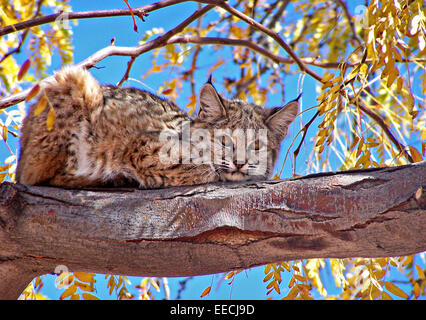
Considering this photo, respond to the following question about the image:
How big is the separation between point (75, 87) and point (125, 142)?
1.89 ft

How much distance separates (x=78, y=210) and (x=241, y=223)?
39.4 inches

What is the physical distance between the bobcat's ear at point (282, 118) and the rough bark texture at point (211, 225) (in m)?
1.40

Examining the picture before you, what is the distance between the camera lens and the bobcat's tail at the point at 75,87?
3615 millimetres

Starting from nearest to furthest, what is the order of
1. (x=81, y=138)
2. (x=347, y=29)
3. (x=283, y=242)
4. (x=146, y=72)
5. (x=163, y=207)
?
(x=283, y=242) → (x=163, y=207) → (x=81, y=138) → (x=146, y=72) → (x=347, y=29)

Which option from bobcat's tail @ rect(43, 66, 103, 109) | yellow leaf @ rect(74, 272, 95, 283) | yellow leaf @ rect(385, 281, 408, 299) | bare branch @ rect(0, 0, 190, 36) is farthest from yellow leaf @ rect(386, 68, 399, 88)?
yellow leaf @ rect(74, 272, 95, 283)

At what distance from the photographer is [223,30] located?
6887 mm

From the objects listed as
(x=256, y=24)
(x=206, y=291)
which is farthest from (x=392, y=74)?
(x=206, y=291)

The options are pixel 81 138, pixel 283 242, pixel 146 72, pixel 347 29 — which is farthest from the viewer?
pixel 347 29

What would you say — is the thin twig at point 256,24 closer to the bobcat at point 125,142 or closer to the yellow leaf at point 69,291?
the bobcat at point 125,142

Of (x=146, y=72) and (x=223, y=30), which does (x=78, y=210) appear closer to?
(x=146, y=72)

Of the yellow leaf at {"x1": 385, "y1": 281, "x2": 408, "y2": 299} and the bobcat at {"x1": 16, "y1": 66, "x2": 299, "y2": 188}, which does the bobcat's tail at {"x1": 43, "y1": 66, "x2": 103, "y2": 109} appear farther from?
the yellow leaf at {"x1": 385, "y1": 281, "x2": 408, "y2": 299}

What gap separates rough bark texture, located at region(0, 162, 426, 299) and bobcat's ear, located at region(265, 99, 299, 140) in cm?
140

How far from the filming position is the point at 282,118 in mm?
4156
